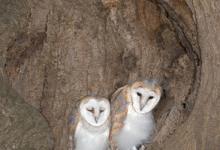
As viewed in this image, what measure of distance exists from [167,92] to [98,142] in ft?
1.61

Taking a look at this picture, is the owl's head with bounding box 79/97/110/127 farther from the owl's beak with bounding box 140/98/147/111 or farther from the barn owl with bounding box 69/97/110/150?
the owl's beak with bounding box 140/98/147/111

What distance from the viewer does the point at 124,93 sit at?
9.84 ft

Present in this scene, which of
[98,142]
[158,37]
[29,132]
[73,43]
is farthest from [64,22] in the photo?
[29,132]

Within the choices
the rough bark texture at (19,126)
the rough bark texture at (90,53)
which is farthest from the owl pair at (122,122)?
the rough bark texture at (19,126)

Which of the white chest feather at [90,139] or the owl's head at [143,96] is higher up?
the owl's head at [143,96]

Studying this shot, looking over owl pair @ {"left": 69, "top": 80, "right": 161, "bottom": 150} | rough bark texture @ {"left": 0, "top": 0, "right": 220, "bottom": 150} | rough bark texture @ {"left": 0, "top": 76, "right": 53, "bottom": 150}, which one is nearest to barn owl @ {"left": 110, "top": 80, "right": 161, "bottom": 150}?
owl pair @ {"left": 69, "top": 80, "right": 161, "bottom": 150}

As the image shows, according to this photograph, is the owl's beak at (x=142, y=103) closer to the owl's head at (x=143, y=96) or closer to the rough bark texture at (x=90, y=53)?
the owl's head at (x=143, y=96)

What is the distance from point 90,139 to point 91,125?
4.8 inches

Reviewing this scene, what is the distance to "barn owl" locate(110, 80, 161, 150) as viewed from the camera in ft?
9.61

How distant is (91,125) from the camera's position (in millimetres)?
2844

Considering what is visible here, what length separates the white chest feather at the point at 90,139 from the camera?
2924 mm

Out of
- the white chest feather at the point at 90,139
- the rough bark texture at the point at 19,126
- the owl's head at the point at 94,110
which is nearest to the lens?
the rough bark texture at the point at 19,126

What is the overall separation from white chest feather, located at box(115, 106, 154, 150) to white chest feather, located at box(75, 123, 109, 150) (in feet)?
0.26

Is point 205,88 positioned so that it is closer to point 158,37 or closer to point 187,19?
point 187,19
